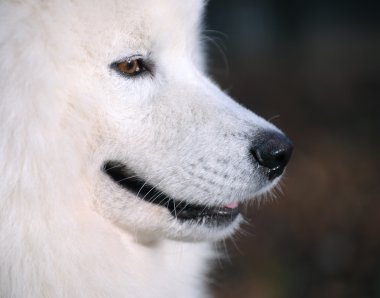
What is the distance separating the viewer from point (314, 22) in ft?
47.0

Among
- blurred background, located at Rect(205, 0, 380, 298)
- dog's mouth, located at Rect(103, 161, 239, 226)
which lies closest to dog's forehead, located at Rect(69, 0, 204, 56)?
dog's mouth, located at Rect(103, 161, 239, 226)

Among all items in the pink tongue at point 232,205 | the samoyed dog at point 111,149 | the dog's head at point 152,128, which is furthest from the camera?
the pink tongue at point 232,205

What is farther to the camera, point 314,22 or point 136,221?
point 314,22

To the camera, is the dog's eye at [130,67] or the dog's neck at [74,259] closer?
the dog's neck at [74,259]

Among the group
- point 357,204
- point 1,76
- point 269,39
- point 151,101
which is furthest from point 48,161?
point 269,39

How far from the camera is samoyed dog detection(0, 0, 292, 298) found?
97.2 inches

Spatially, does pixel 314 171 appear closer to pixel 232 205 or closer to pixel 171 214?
pixel 232 205

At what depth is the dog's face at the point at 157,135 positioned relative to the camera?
2.65 meters

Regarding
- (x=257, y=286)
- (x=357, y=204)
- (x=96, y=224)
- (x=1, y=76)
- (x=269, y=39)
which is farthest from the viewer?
(x=269, y=39)

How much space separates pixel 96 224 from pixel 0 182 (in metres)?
0.44

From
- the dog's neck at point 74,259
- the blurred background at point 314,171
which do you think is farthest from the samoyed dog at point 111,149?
the blurred background at point 314,171

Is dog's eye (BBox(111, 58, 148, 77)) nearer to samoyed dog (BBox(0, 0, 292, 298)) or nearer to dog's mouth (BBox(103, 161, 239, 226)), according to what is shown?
samoyed dog (BBox(0, 0, 292, 298))

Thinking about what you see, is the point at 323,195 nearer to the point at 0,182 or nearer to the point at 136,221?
the point at 136,221

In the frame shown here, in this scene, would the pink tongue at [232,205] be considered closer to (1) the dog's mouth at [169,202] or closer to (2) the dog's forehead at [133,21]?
(1) the dog's mouth at [169,202]
